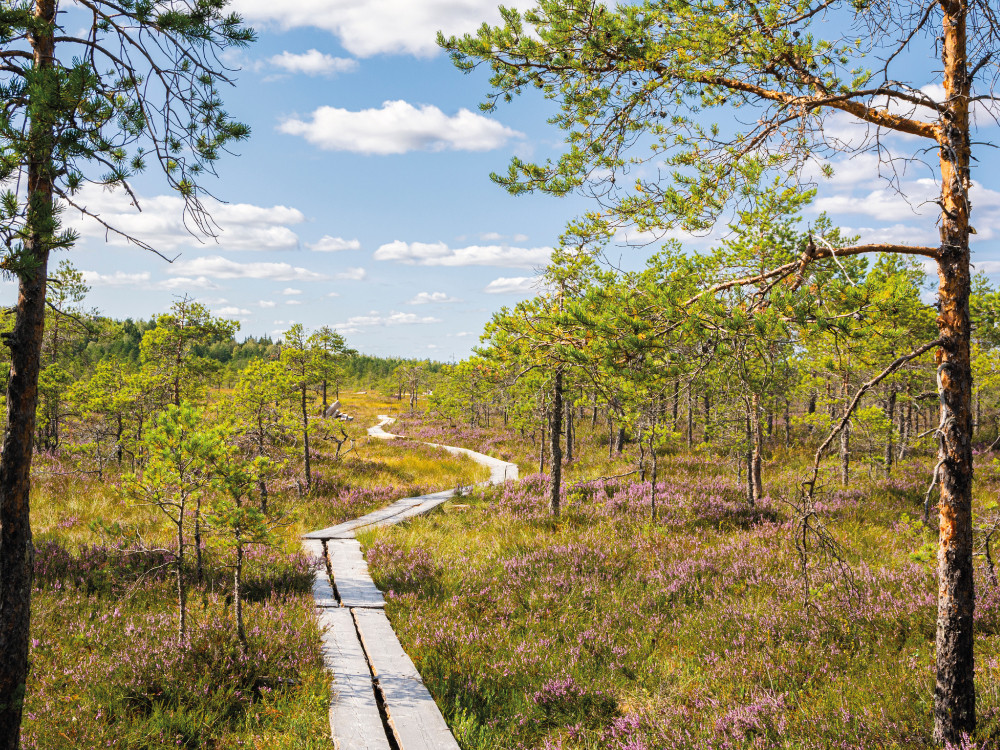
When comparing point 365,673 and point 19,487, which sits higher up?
point 19,487

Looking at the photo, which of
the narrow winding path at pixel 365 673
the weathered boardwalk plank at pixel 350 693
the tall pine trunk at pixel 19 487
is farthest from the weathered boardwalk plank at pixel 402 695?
the tall pine trunk at pixel 19 487

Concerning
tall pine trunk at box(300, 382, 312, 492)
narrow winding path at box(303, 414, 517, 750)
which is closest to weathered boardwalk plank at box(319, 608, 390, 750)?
narrow winding path at box(303, 414, 517, 750)

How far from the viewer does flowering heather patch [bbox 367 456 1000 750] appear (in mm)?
4633

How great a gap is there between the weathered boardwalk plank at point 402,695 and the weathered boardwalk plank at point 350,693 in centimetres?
12

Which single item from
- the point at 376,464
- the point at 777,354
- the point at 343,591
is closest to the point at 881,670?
the point at 777,354

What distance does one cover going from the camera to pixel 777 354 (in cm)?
577

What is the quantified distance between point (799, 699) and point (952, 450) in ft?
8.78

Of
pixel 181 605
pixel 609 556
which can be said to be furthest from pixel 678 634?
pixel 181 605

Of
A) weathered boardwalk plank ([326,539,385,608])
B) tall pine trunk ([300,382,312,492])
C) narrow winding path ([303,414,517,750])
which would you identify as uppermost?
tall pine trunk ([300,382,312,492])

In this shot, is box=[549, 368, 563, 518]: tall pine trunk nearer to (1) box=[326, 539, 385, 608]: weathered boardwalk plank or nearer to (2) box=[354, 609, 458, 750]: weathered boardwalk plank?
(1) box=[326, 539, 385, 608]: weathered boardwalk plank

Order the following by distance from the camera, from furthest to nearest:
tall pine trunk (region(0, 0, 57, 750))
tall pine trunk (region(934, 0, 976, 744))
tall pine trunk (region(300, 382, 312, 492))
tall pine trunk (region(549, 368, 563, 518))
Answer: tall pine trunk (region(300, 382, 312, 492)) < tall pine trunk (region(549, 368, 563, 518)) < tall pine trunk (region(0, 0, 57, 750)) < tall pine trunk (region(934, 0, 976, 744))

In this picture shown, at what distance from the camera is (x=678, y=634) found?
657 cm

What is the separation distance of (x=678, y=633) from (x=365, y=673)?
3.83 meters

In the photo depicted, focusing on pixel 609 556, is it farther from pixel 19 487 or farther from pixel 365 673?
pixel 19 487
